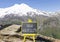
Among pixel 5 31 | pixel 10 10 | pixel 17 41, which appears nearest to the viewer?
pixel 17 41

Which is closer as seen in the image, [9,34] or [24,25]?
[24,25]

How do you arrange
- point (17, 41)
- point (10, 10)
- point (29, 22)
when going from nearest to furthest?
point (29, 22) → point (17, 41) → point (10, 10)

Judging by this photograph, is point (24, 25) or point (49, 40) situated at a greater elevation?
point (24, 25)

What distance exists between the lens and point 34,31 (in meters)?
17.7

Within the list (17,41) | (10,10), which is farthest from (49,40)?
(10,10)

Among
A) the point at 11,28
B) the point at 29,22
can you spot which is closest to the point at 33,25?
the point at 29,22

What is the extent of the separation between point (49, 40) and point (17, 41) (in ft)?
9.22

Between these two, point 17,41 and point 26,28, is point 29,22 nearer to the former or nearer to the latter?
point 26,28

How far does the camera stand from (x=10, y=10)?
522ft

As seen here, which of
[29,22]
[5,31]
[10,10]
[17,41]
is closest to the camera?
[29,22]

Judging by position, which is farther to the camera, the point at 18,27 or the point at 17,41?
the point at 18,27

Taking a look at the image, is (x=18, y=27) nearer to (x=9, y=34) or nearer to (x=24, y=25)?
(x=9, y=34)

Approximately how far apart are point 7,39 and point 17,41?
1118mm

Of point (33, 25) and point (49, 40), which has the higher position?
point (33, 25)
